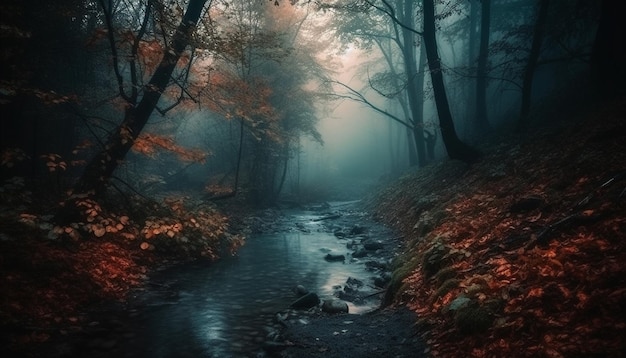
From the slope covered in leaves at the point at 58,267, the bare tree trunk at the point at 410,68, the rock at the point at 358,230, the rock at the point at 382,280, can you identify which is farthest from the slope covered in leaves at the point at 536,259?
the bare tree trunk at the point at 410,68

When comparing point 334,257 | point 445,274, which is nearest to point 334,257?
point 334,257

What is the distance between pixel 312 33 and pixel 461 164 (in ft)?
48.6

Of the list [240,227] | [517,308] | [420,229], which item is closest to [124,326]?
[517,308]

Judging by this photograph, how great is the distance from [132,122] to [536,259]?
8.95 metres

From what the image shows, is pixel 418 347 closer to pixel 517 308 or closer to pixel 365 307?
pixel 517 308

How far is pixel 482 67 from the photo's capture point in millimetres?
16266

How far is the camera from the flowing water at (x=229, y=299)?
554 centimetres

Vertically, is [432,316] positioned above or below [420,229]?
below

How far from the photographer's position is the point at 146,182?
18531 mm

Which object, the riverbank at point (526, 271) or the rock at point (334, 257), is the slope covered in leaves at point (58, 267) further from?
the rock at point (334, 257)

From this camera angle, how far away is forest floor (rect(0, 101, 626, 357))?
371 centimetres

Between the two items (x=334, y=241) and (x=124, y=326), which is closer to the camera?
(x=124, y=326)

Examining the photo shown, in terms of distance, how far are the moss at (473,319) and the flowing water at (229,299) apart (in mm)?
2903

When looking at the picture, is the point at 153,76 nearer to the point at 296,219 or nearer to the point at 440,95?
the point at 440,95
